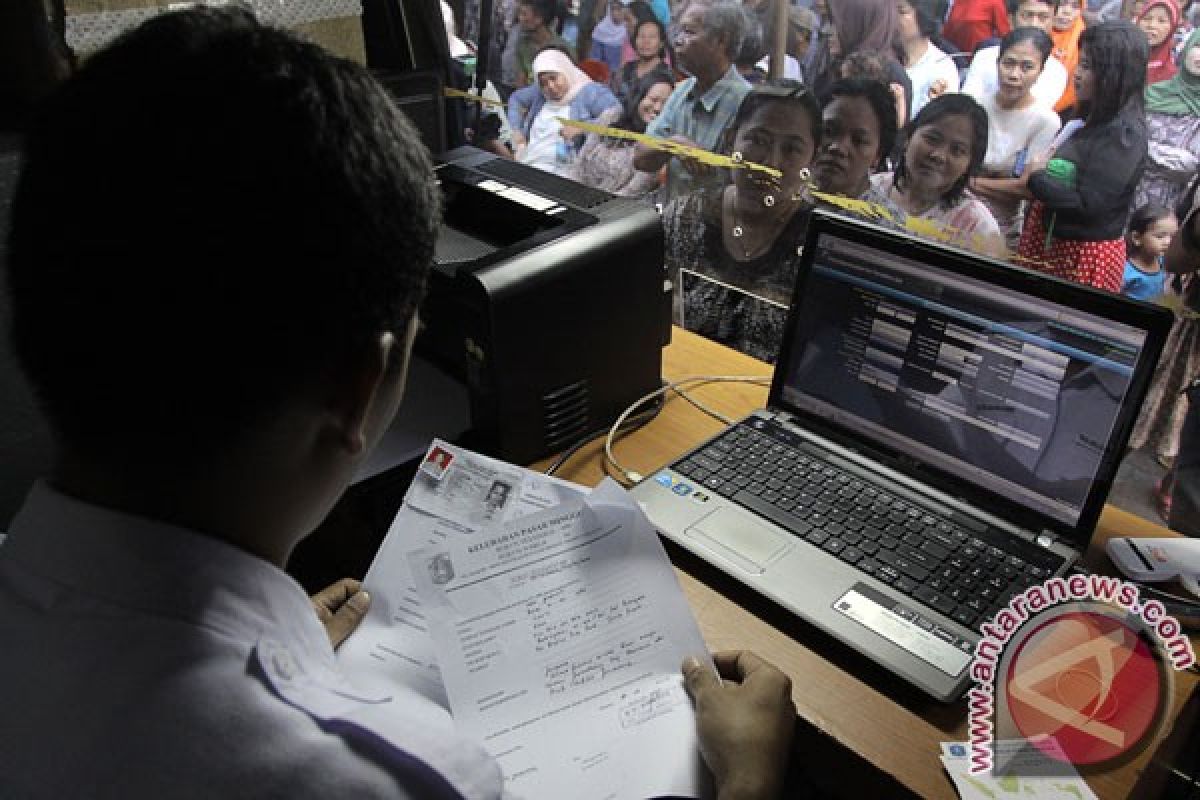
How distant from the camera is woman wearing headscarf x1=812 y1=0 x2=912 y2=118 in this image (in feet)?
3.97

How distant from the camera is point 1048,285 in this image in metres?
0.85

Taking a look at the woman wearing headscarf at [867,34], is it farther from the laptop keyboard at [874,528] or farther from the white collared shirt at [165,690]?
the white collared shirt at [165,690]

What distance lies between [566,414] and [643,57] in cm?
80

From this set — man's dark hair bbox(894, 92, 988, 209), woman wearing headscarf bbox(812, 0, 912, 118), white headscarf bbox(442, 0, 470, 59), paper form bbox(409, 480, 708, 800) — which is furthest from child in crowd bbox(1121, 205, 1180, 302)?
white headscarf bbox(442, 0, 470, 59)

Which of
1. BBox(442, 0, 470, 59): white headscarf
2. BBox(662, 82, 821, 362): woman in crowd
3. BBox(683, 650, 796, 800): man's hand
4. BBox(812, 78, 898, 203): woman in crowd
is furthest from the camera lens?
BBox(442, 0, 470, 59): white headscarf

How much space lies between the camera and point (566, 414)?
113cm

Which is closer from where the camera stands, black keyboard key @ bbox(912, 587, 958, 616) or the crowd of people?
black keyboard key @ bbox(912, 587, 958, 616)

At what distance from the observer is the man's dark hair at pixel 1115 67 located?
1.00 meters

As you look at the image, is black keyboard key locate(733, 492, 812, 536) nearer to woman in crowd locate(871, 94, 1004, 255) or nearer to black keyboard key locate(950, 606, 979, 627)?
black keyboard key locate(950, 606, 979, 627)

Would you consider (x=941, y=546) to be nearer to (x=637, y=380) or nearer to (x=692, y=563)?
(x=692, y=563)

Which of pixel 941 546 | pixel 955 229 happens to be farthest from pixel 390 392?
pixel 955 229

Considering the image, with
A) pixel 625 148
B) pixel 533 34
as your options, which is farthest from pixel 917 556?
pixel 533 34

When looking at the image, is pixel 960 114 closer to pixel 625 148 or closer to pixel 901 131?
pixel 901 131

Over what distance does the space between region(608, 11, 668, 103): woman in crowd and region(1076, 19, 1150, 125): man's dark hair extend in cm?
71
